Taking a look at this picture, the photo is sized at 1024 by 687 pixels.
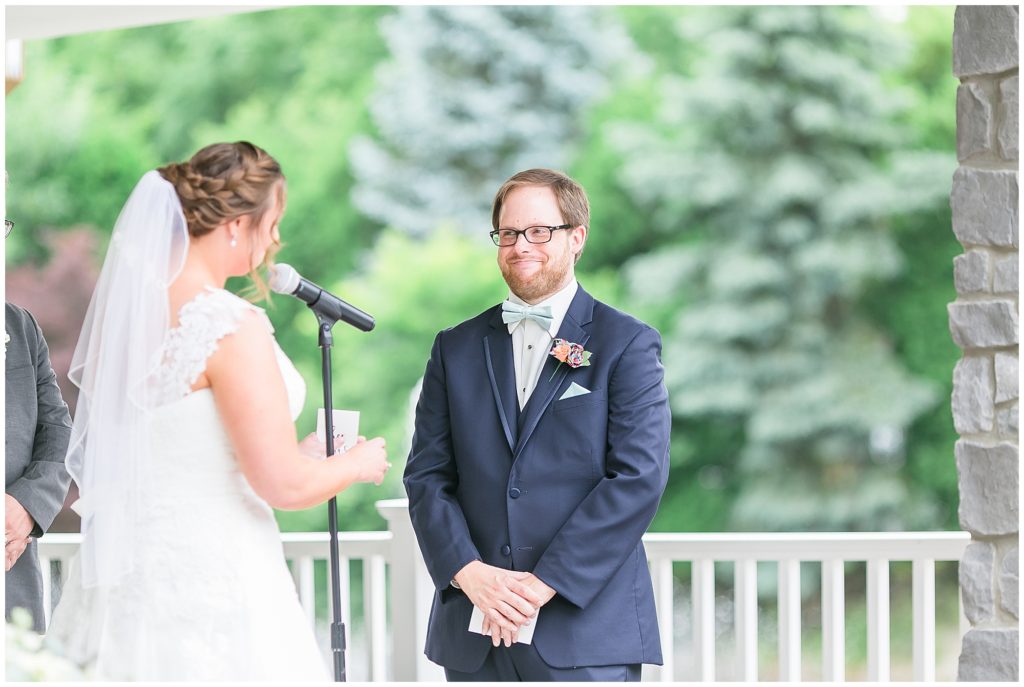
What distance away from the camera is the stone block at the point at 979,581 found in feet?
8.63

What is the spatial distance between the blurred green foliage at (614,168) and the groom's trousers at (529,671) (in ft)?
23.7

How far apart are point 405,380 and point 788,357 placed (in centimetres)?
345

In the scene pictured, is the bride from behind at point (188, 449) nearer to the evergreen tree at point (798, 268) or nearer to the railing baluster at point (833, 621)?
the railing baluster at point (833, 621)

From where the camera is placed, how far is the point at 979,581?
8.66ft

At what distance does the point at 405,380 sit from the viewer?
1027cm

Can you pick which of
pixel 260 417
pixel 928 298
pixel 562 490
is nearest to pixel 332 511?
pixel 260 417

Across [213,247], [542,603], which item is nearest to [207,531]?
[213,247]

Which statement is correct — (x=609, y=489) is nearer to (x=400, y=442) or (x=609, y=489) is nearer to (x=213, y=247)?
(x=213, y=247)

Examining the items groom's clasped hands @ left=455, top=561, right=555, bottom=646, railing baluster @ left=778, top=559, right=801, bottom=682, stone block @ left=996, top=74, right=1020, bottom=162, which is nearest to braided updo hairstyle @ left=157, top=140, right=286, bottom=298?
groom's clasped hands @ left=455, top=561, right=555, bottom=646

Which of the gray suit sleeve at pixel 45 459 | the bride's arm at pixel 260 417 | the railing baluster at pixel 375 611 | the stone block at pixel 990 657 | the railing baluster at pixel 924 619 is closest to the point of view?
the bride's arm at pixel 260 417

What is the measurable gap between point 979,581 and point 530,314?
124 cm

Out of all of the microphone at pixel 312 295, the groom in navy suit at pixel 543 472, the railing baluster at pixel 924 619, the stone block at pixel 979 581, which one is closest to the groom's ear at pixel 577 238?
the groom in navy suit at pixel 543 472

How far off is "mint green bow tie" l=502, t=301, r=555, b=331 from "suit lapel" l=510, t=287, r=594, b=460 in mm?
41

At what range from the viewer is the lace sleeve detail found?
2.11 metres
